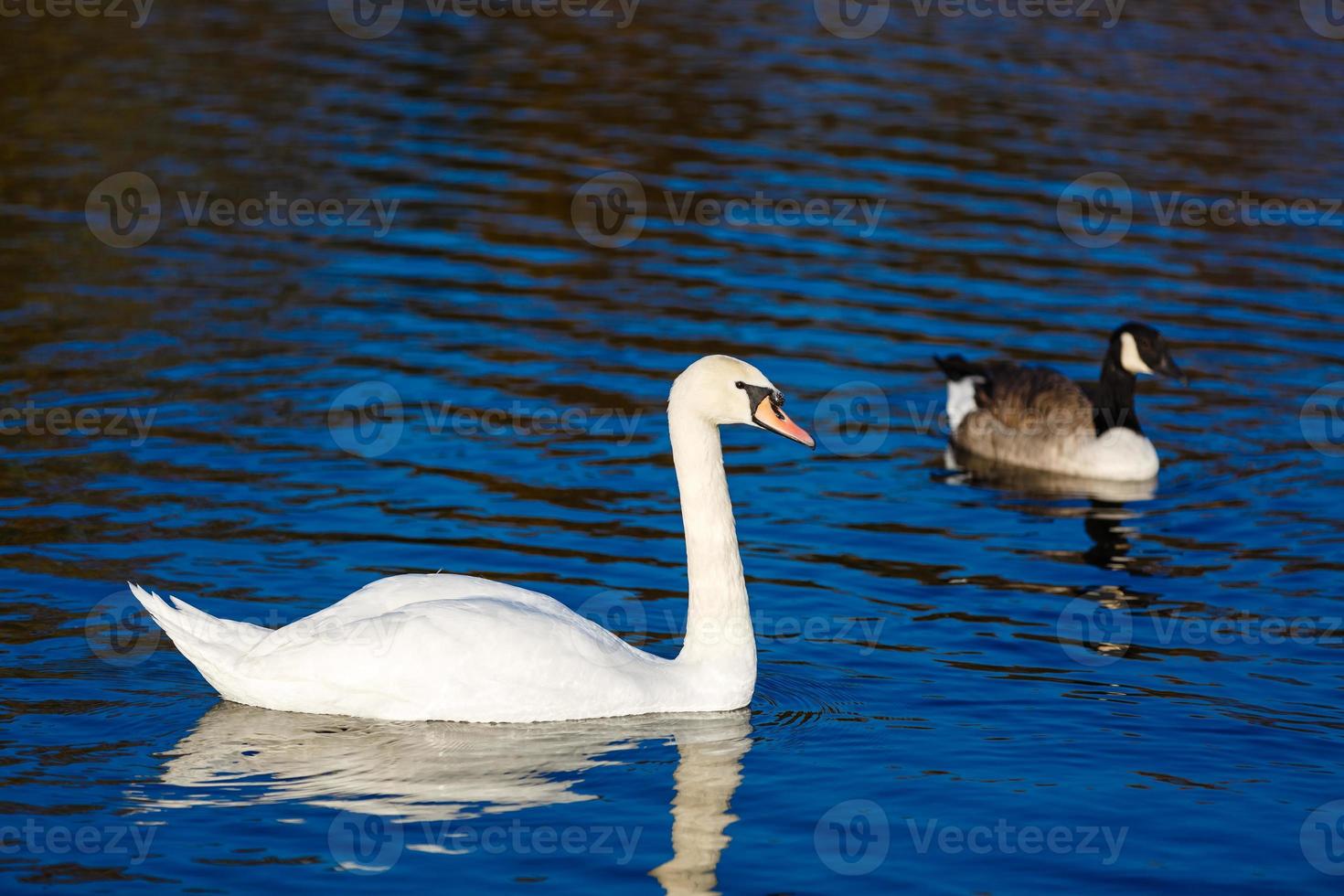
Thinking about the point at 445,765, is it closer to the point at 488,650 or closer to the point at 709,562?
the point at 488,650

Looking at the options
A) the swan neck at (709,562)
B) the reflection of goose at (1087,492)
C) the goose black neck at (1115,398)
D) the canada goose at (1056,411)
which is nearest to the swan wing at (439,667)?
the swan neck at (709,562)

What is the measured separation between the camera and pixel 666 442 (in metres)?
15.5

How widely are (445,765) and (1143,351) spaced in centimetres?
892

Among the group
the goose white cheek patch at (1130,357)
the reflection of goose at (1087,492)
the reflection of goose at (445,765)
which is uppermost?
the goose white cheek patch at (1130,357)

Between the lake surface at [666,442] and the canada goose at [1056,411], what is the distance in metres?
0.46

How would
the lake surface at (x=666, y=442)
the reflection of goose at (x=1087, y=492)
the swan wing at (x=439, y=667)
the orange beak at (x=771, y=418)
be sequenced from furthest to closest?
1. the reflection of goose at (x=1087, y=492)
2. the orange beak at (x=771, y=418)
3. the swan wing at (x=439, y=667)
4. the lake surface at (x=666, y=442)

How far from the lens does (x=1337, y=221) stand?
2355cm

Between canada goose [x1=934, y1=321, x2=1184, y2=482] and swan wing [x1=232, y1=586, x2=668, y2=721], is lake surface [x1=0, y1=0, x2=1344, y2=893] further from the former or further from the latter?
canada goose [x1=934, y1=321, x2=1184, y2=482]

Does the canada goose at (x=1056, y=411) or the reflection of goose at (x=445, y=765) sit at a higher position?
the canada goose at (x=1056, y=411)

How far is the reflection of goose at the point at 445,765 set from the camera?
27.8ft

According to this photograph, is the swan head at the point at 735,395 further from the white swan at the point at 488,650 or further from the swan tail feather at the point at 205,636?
the swan tail feather at the point at 205,636

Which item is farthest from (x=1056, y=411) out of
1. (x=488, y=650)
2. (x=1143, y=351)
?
(x=488, y=650)

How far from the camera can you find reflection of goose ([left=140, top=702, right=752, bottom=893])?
8.48 meters

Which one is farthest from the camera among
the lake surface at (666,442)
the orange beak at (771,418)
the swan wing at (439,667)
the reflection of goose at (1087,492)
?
the reflection of goose at (1087,492)
